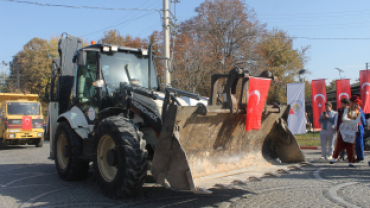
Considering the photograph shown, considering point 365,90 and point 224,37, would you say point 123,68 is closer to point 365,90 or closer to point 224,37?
point 365,90

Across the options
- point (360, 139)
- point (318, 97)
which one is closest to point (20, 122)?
point (318, 97)

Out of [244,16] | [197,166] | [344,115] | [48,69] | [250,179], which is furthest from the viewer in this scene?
[48,69]

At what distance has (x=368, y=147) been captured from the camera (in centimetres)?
1098

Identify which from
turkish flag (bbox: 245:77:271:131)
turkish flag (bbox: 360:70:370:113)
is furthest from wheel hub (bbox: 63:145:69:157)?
turkish flag (bbox: 360:70:370:113)

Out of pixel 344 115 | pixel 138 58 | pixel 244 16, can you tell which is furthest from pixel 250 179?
pixel 244 16

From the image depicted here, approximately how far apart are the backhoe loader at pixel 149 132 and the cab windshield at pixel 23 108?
A: 9.75 metres

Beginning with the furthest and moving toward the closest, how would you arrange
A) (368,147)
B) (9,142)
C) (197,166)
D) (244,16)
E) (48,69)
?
1. (48,69)
2. (244,16)
3. (9,142)
4. (368,147)
5. (197,166)

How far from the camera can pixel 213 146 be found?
17.7 feet

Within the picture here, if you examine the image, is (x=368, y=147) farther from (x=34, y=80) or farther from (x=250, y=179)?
(x=34, y=80)

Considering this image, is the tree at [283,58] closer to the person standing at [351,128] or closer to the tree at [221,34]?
the tree at [221,34]

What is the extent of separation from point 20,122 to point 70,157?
35.7ft

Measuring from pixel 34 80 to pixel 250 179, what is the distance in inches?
1777

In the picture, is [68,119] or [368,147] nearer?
[68,119]

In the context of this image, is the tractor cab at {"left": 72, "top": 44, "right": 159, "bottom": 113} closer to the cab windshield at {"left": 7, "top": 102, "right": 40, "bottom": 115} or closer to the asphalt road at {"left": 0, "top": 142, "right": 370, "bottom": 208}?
the asphalt road at {"left": 0, "top": 142, "right": 370, "bottom": 208}
